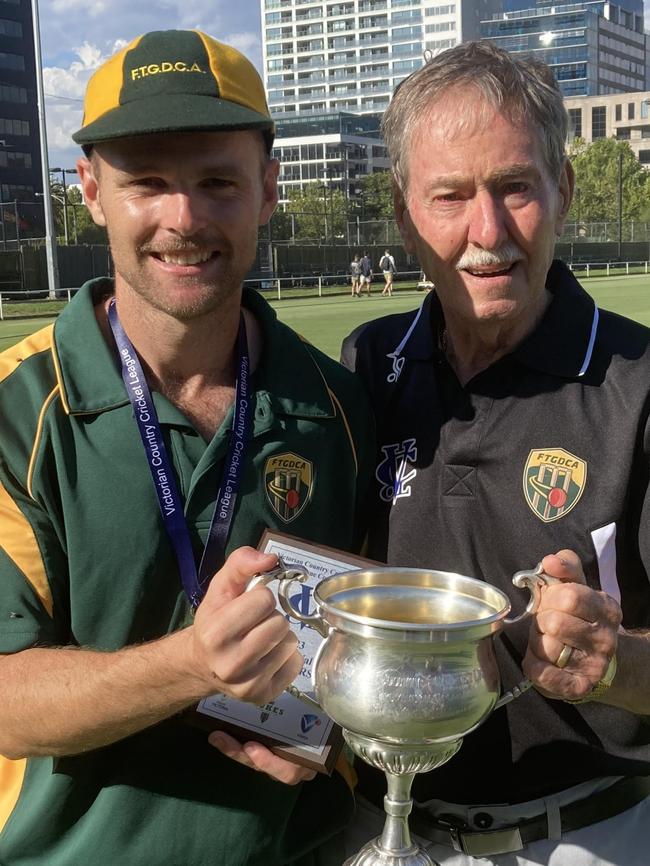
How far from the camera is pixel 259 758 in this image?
238 cm

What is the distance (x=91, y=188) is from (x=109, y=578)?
3.52 feet

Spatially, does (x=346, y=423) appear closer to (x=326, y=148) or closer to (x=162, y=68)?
(x=162, y=68)

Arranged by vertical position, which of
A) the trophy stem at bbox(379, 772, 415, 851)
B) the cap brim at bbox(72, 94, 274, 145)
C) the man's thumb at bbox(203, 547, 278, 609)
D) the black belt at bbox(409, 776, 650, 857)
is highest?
the cap brim at bbox(72, 94, 274, 145)

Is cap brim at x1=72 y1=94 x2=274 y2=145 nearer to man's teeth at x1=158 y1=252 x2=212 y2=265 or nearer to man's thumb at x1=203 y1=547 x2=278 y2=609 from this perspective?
man's teeth at x1=158 y1=252 x2=212 y2=265

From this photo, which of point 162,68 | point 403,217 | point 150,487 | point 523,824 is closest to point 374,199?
point 403,217

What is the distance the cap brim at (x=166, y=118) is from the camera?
8.12 feet

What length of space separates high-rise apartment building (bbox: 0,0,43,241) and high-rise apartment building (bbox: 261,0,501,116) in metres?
71.5

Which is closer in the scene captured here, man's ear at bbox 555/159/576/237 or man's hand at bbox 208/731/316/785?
man's hand at bbox 208/731/316/785

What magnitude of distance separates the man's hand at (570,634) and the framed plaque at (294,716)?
21.0 inches

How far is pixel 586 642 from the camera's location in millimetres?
1968

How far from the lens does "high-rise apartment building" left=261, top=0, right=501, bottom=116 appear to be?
163m

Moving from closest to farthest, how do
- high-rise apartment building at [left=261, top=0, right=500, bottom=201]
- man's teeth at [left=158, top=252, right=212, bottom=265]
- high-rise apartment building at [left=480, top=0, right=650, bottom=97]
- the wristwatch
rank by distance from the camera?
the wristwatch < man's teeth at [left=158, top=252, right=212, bottom=265] < high-rise apartment building at [left=261, top=0, right=500, bottom=201] < high-rise apartment building at [left=480, top=0, right=650, bottom=97]

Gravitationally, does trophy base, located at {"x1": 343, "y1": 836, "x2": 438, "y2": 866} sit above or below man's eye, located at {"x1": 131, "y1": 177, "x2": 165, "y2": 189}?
below

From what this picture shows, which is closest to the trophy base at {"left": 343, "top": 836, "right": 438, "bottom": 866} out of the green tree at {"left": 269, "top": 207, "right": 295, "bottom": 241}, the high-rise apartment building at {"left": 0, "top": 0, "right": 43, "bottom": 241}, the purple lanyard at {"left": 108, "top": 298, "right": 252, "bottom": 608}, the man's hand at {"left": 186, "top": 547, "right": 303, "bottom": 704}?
the man's hand at {"left": 186, "top": 547, "right": 303, "bottom": 704}
